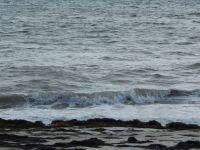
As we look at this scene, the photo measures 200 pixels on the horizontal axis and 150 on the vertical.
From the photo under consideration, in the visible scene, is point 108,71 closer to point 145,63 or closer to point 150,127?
point 145,63

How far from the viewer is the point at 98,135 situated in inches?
486

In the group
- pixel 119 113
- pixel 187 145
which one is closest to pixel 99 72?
pixel 119 113

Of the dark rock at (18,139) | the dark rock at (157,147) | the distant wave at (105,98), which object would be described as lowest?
the dark rock at (157,147)

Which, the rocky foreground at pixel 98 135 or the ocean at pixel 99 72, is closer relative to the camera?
the rocky foreground at pixel 98 135

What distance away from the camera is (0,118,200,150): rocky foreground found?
10.8 m

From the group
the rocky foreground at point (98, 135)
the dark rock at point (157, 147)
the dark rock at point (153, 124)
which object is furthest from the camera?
the dark rock at point (153, 124)

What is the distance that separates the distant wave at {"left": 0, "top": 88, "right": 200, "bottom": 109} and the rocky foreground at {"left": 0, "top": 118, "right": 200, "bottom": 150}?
417cm

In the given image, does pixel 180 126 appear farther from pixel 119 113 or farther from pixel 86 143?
pixel 86 143

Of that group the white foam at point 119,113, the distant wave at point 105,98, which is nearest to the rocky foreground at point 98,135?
the white foam at point 119,113

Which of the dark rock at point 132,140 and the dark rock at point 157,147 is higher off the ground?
the dark rock at point 132,140

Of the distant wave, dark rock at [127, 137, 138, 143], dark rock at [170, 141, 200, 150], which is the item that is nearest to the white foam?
the distant wave

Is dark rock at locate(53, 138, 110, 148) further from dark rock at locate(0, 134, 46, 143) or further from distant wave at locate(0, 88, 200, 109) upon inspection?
distant wave at locate(0, 88, 200, 109)

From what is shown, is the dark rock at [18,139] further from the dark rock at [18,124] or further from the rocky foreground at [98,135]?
the dark rock at [18,124]

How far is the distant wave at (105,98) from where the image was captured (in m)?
19.0
